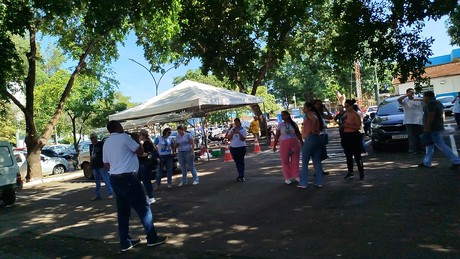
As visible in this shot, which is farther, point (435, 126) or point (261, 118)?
point (261, 118)

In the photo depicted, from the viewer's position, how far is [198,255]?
16.7 ft

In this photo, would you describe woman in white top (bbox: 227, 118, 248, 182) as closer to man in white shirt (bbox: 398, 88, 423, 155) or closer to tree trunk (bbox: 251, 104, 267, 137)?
→ man in white shirt (bbox: 398, 88, 423, 155)

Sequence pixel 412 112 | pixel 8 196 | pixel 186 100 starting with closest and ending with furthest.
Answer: pixel 412 112 → pixel 8 196 → pixel 186 100

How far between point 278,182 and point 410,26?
4389 mm

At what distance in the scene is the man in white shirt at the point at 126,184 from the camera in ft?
18.1

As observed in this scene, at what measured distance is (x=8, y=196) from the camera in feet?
37.0

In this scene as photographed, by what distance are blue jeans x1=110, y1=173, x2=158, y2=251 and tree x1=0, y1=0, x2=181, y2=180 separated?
4.01 metres

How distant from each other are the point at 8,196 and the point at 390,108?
12230 millimetres

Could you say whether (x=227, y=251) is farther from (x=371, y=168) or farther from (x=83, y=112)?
(x=83, y=112)

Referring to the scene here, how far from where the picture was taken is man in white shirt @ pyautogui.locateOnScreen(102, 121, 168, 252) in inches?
217

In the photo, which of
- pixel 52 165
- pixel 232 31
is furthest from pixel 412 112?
pixel 52 165

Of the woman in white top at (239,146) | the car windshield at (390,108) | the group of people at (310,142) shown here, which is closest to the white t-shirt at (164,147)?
the woman in white top at (239,146)

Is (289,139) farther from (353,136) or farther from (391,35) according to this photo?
(391,35)

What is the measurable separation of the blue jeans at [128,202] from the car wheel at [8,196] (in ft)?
23.6
